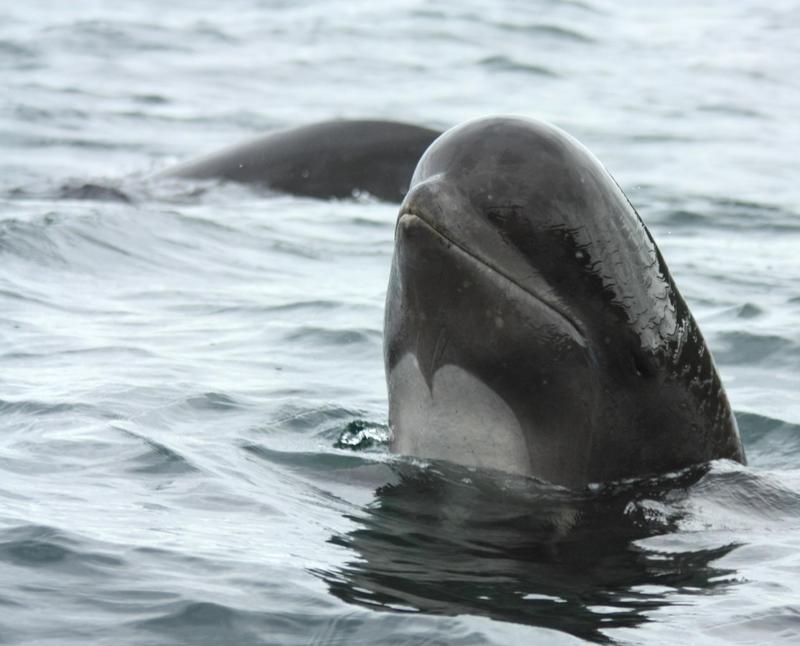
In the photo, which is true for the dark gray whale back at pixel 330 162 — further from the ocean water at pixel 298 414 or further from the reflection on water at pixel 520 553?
the reflection on water at pixel 520 553

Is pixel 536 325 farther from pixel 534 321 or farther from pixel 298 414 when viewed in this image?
pixel 298 414

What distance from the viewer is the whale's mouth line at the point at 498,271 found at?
568cm

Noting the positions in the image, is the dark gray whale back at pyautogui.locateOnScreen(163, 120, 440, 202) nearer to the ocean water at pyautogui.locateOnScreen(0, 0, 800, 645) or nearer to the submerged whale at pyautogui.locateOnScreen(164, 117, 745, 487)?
the ocean water at pyautogui.locateOnScreen(0, 0, 800, 645)

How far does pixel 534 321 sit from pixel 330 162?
865 centimetres

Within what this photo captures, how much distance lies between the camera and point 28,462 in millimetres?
6590

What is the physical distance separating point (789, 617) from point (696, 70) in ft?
69.4

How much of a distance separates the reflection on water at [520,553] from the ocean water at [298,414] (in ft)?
0.04

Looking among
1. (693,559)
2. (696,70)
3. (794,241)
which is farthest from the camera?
(696,70)

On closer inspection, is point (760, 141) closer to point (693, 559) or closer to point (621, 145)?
point (621, 145)

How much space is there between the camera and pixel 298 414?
7.78 m

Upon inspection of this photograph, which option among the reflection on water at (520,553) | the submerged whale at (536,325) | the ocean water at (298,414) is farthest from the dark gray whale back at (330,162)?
the reflection on water at (520,553)

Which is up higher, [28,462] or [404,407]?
[404,407]

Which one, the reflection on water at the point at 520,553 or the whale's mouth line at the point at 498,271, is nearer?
the reflection on water at the point at 520,553

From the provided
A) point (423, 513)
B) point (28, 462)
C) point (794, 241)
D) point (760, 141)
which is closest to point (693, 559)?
point (423, 513)
